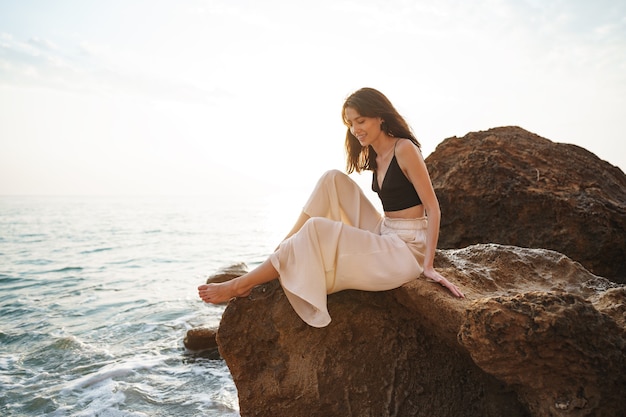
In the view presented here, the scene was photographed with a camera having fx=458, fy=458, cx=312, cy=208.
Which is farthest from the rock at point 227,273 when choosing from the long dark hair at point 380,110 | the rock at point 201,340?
the long dark hair at point 380,110

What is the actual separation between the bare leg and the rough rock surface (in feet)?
0.55

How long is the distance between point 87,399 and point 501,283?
4.57m

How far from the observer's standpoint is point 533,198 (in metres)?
5.42

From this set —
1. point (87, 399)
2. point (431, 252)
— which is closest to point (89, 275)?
point (87, 399)

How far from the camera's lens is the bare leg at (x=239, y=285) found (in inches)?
132

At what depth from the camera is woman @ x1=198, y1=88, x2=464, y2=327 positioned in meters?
3.28

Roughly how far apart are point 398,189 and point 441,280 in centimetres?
92

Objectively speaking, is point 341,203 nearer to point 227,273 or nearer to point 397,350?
point 397,350

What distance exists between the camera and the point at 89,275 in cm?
1357

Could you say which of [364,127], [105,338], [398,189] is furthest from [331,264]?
[105,338]

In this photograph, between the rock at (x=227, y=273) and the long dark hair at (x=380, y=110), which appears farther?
the rock at (x=227, y=273)

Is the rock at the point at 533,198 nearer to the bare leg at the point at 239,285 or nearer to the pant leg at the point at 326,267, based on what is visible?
the pant leg at the point at 326,267

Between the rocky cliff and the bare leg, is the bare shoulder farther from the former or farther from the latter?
the bare leg

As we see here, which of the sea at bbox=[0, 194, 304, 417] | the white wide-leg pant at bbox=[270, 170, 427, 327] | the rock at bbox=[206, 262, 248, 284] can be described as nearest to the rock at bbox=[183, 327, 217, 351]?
the sea at bbox=[0, 194, 304, 417]
